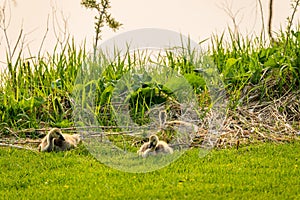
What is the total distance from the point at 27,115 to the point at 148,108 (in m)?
1.54

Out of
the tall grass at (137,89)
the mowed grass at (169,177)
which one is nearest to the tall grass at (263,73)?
the tall grass at (137,89)

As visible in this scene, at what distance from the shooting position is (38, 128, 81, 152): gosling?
5.88m

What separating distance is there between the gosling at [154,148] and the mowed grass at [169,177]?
0.19 meters

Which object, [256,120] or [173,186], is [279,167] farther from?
[256,120]

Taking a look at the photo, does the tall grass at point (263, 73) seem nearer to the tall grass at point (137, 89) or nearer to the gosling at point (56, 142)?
the tall grass at point (137, 89)

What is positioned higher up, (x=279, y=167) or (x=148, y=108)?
(x=148, y=108)

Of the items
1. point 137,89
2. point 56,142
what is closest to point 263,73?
point 137,89

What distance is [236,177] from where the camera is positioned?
4711mm

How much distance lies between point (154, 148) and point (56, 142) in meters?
1.08

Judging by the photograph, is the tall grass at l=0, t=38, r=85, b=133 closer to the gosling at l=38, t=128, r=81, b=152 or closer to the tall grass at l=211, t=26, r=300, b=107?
the gosling at l=38, t=128, r=81, b=152

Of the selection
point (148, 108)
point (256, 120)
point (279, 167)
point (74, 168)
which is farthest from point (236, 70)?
point (74, 168)

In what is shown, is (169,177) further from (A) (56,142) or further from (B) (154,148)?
(A) (56,142)

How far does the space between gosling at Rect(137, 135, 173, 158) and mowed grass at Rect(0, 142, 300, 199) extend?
0.64 ft

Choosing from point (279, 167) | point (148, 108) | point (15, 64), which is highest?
point (15, 64)
